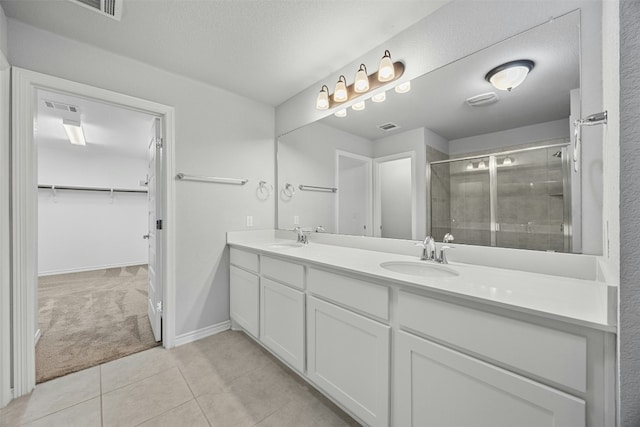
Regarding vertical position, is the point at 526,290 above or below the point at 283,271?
above

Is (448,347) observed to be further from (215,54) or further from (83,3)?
(83,3)

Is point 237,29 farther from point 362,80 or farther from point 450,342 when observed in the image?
point 450,342

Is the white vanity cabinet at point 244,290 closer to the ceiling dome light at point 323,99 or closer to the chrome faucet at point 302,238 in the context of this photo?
the chrome faucet at point 302,238

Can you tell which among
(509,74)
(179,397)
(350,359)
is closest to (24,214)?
(179,397)

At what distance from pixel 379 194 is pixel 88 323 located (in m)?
3.09

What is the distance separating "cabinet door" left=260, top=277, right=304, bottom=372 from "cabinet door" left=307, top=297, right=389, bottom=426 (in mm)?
85

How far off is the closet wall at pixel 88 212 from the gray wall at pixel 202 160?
11.7 feet

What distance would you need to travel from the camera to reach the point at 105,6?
1424 millimetres

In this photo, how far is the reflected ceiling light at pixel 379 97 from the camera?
1.76 meters

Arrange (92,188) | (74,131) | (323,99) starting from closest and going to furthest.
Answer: (323,99), (74,131), (92,188)

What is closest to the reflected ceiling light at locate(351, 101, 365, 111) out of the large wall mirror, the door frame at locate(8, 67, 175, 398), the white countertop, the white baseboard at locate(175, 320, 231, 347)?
the large wall mirror

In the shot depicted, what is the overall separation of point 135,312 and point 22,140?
2026mm

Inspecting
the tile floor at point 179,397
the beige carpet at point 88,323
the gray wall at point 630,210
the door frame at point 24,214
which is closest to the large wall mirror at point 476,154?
→ the gray wall at point 630,210

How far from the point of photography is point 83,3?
1.39 metres
